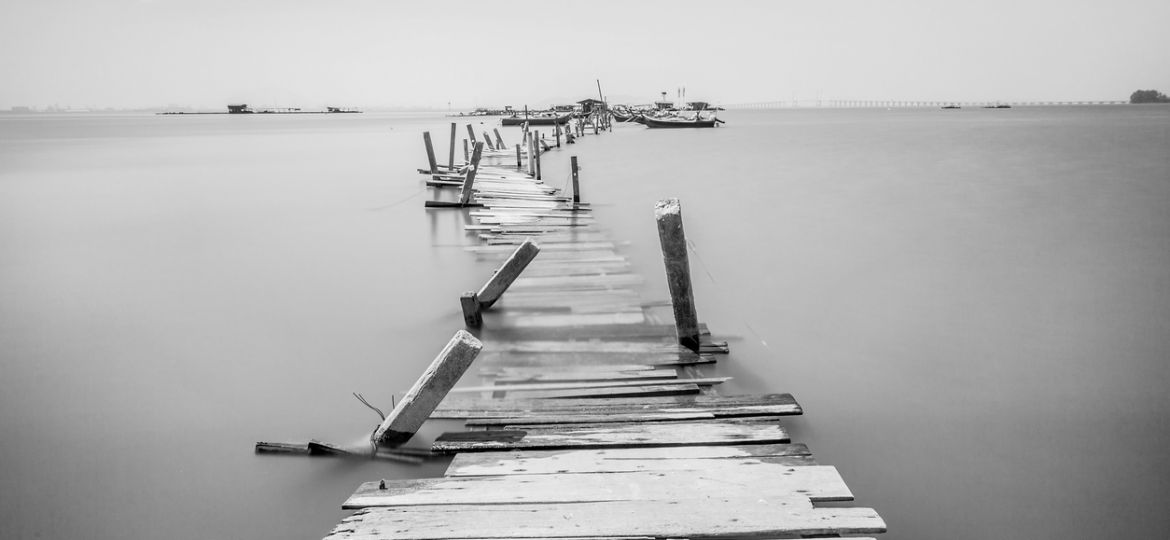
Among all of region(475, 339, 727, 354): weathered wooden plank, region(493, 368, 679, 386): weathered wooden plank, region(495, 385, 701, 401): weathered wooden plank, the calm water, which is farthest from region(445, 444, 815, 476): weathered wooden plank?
region(475, 339, 727, 354): weathered wooden plank

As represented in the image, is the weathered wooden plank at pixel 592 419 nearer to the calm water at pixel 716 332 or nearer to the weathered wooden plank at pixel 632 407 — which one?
the weathered wooden plank at pixel 632 407

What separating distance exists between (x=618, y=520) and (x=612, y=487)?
0.94 ft

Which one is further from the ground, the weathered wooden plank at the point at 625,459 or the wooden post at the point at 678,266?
the wooden post at the point at 678,266

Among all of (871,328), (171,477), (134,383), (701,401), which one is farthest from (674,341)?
(134,383)

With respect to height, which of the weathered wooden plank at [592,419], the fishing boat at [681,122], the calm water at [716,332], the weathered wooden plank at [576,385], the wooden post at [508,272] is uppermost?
the fishing boat at [681,122]

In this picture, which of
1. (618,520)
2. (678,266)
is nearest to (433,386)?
(618,520)

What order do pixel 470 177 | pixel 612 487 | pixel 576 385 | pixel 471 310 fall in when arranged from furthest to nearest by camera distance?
pixel 470 177 → pixel 471 310 → pixel 576 385 → pixel 612 487

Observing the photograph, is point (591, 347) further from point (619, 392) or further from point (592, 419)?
point (592, 419)

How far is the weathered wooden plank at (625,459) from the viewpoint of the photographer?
3232mm

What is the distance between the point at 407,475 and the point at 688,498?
193cm

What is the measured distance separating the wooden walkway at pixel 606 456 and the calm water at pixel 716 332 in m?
0.70

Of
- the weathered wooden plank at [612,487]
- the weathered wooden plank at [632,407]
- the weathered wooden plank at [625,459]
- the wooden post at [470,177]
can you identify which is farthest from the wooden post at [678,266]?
the wooden post at [470,177]

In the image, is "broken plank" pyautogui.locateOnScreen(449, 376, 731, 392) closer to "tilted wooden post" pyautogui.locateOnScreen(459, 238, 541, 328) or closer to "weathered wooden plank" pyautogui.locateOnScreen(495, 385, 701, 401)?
"weathered wooden plank" pyautogui.locateOnScreen(495, 385, 701, 401)

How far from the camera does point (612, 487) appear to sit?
302cm
